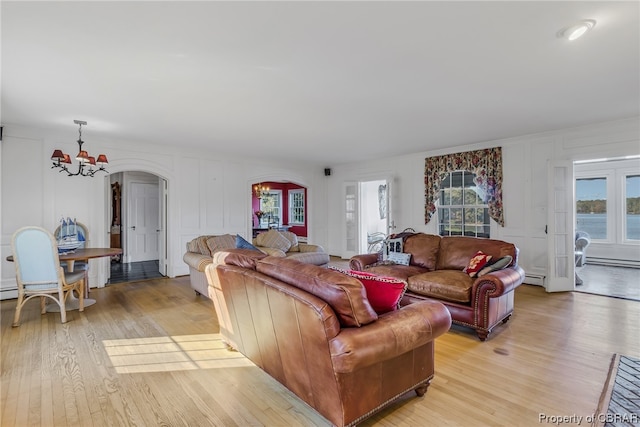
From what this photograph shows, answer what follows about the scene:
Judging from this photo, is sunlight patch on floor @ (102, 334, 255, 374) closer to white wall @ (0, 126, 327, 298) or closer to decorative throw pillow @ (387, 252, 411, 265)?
decorative throw pillow @ (387, 252, 411, 265)

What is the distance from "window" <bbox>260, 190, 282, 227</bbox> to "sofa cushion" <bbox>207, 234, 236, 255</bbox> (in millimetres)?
7037

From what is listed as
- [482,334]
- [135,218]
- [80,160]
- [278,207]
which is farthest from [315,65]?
[278,207]

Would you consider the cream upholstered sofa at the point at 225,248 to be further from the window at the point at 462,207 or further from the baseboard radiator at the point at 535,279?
the baseboard radiator at the point at 535,279

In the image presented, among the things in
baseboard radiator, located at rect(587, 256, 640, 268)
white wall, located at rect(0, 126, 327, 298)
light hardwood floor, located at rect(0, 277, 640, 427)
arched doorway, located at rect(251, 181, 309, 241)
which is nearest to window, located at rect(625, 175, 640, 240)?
baseboard radiator, located at rect(587, 256, 640, 268)

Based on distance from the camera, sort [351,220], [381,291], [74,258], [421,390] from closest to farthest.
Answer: [381,291], [421,390], [74,258], [351,220]

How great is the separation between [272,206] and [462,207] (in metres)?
7.31

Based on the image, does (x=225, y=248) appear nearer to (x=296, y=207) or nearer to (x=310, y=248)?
(x=310, y=248)

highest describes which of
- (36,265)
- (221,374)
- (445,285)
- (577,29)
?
(577,29)

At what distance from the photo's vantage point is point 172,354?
9.38ft

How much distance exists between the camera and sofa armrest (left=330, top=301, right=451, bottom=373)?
5.26 ft

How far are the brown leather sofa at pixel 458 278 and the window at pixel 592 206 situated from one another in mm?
6344

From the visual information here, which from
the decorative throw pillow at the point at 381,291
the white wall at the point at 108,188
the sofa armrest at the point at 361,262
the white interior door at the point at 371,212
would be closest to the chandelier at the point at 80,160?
the white wall at the point at 108,188

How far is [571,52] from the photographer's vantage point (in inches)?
102

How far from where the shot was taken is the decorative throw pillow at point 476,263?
3.52 meters
